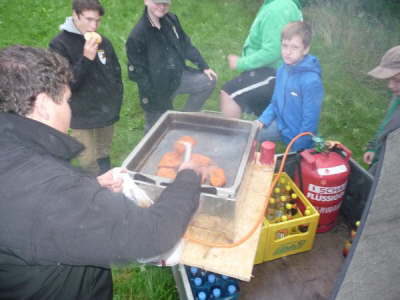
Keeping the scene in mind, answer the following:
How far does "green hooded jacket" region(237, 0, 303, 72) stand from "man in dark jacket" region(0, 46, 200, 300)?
243 cm

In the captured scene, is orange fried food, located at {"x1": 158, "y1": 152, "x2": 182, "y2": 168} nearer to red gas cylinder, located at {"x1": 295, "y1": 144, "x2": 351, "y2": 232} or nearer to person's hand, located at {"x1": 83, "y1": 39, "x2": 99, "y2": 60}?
red gas cylinder, located at {"x1": 295, "y1": 144, "x2": 351, "y2": 232}

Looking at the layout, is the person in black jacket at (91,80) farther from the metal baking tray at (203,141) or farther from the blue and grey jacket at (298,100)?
the blue and grey jacket at (298,100)

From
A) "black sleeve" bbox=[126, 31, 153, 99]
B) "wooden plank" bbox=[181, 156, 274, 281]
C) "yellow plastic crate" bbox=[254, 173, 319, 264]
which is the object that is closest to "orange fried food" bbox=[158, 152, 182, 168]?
"wooden plank" bbox=[181, 156, 274, 281]

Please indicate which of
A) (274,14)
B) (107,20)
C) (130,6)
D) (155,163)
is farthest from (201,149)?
(130,6)

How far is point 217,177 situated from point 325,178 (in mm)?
1011

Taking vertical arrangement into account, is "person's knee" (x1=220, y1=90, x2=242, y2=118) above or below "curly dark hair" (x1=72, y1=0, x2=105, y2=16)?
below

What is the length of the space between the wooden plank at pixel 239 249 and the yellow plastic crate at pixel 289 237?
265 millimetres

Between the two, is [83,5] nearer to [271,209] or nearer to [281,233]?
[271,209]

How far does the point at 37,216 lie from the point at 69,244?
0.50 ft

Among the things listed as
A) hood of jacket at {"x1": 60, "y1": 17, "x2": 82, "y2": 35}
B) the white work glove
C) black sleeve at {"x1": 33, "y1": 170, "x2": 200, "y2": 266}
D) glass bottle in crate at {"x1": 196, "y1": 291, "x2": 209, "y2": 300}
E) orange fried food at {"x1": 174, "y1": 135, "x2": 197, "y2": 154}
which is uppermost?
hood of jacket at {"x1": 60, "y1": 17, "x2": 82, "y2": 35}

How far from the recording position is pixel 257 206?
213cm

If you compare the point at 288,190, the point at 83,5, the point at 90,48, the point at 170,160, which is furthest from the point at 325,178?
the point at 83,5

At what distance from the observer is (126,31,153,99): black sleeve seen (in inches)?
138

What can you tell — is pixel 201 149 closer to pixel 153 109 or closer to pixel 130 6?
pixel 153 109
